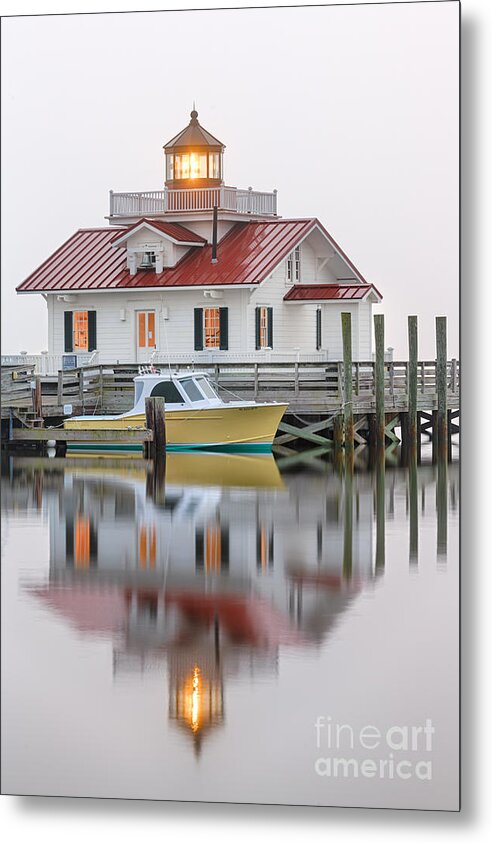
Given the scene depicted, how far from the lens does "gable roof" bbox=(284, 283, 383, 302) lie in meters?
30.3

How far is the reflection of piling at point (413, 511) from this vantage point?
1316 centimetres

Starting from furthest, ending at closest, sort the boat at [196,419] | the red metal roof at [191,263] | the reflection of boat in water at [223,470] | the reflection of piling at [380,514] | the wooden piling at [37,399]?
the red metal roof at [191,263], the wooden piling at [37,399], the boat at [196,419], the reflection of boat in water at [223,470], the reflection of piling at [380,514]

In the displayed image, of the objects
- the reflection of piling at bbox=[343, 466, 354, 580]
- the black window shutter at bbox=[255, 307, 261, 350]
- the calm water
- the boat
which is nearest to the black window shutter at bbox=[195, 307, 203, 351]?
the black window shutter at bbox=[255, 307, 261, 350]

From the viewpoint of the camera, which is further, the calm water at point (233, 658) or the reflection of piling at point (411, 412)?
the reflection of piling at point (411, 412)

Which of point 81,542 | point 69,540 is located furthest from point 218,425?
point 81,542

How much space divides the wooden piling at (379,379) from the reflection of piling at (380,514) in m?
1.52

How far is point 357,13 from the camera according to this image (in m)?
8.41

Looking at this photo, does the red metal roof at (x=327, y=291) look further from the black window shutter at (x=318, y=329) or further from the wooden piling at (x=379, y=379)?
the wooden piling at (x=379, y=379)

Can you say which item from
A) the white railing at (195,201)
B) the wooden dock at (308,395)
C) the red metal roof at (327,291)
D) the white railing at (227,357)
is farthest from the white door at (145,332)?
A: the red metal roof at (327,291)

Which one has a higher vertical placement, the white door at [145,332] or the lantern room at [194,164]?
the lantern room at [194,164]

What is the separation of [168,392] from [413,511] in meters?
9.55

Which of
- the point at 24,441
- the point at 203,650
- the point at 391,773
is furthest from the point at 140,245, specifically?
the point at 391,773

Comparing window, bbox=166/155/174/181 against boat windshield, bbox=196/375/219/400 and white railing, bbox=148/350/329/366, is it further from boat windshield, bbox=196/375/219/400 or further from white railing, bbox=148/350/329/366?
boat windshield, bbox=196/375/219/400

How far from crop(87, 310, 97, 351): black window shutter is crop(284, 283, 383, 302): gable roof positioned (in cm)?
392
